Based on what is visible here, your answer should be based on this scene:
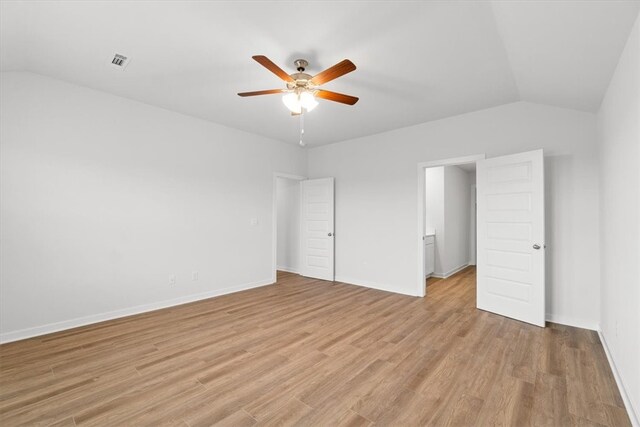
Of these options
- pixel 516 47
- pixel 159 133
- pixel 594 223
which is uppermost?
pixel 516 47

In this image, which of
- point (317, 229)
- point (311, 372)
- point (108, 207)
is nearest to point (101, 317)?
point (108, 207)

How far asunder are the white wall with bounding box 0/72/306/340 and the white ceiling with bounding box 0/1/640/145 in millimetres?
418

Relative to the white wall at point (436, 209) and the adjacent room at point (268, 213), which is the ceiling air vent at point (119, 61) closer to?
the adjacent room at point (268, 213)

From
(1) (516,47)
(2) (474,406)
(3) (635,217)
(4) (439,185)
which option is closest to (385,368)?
(2) (474,406)

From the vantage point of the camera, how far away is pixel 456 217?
673cm

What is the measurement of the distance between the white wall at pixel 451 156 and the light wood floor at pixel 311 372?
2.01ft

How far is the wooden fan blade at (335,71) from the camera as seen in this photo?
211 cm

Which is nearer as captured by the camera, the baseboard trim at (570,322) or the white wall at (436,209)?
the baseboard trim at (570,322)

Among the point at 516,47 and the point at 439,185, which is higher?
the point at 516,47

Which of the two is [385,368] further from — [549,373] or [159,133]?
[159,133]

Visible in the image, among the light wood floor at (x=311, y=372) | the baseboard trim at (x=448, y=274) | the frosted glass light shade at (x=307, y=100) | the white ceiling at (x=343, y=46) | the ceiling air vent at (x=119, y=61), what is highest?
the ceiling air vent at (x=119, y=61)

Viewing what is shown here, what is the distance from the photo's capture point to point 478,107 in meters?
3.81

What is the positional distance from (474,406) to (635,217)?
157cm

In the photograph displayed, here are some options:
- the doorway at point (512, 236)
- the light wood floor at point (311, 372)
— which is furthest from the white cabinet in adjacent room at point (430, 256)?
the light wood floor at point (311, 372)
